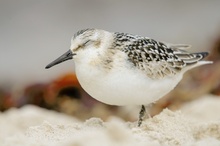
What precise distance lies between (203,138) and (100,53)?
122 centimetres

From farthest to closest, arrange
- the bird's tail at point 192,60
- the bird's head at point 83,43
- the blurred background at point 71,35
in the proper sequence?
the blurred background at point 71,35
the bird's tail at point 192,60
the bird's head at point 83,43

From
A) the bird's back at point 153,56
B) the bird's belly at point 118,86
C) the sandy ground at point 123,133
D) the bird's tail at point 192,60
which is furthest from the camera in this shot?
the bird's tail at point 192,60

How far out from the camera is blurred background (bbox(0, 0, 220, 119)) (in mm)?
10984

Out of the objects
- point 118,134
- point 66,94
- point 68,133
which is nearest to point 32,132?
point 68,133

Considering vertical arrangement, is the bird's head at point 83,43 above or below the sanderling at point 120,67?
above

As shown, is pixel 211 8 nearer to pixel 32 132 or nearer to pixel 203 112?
pixel 203 112

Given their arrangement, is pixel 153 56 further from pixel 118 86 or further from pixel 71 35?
pixel 71 35

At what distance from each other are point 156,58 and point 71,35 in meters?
6.86

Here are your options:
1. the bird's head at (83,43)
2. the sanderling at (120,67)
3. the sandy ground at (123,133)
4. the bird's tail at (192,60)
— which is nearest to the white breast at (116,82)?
the sanderling at (120,67)

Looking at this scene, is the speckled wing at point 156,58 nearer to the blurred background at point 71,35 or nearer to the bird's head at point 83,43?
the bird's head at point 83,43

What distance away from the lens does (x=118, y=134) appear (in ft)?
18.0

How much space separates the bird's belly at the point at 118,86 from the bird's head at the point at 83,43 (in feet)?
0.57

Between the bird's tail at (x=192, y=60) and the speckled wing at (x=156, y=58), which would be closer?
the speckled wing at (x=156, y=58)

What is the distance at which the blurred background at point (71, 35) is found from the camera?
10984mm
